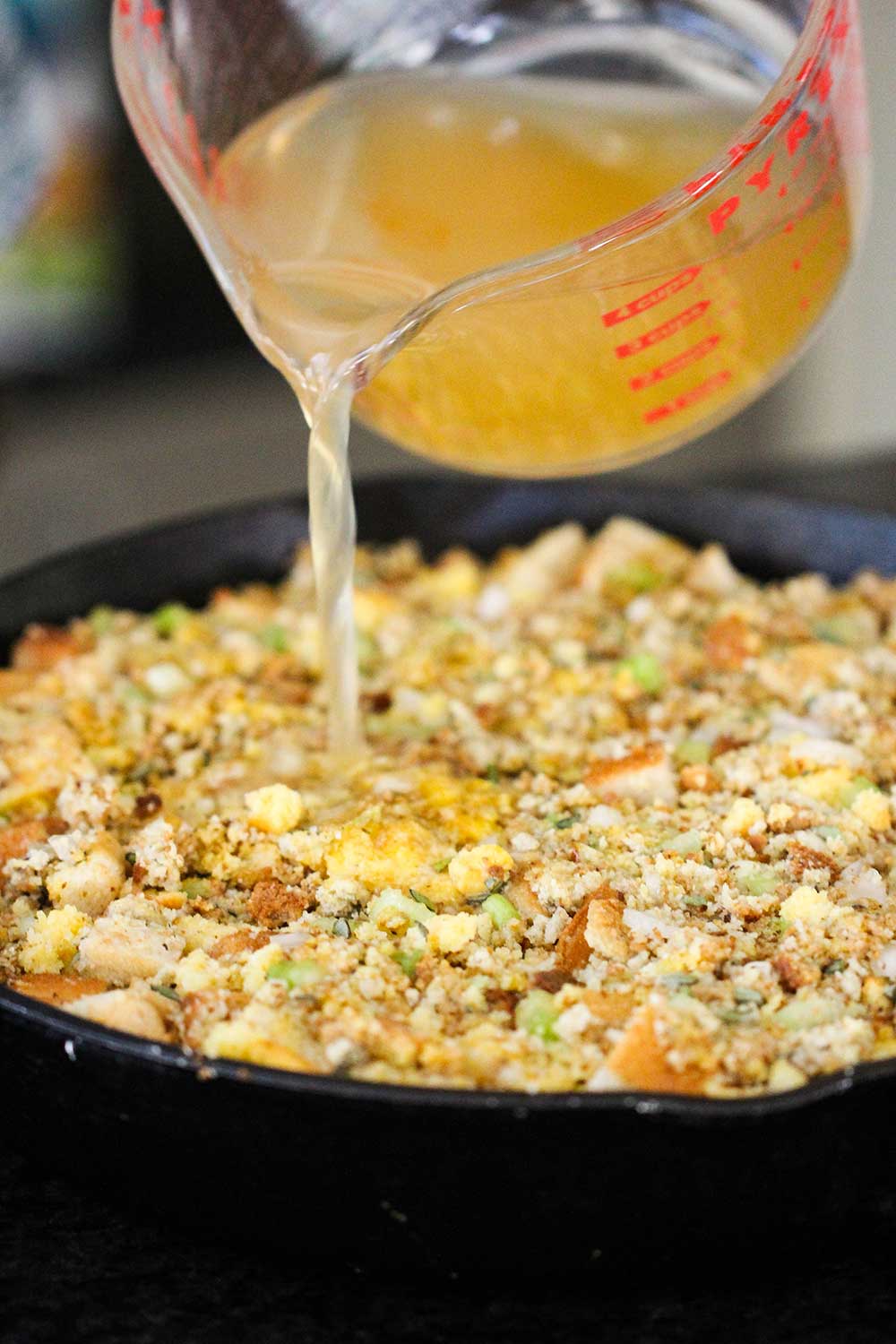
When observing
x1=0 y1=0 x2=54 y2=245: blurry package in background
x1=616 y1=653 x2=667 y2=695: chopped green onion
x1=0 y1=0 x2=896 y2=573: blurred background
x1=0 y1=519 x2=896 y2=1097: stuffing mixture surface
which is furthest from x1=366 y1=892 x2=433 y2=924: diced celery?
x1=0 y1=0 x2=54 y2=245: blurry package in background

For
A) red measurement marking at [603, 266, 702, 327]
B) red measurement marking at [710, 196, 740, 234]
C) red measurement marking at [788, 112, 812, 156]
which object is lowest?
red measurement marking at [603, 266, 702, 327]

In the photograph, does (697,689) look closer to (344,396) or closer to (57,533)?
(344,396)

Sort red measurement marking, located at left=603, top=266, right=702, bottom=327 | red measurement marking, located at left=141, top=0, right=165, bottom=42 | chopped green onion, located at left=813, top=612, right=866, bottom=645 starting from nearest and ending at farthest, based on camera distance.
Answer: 1. red measurement marking, located at left=603, top=266, right=702, bottom=327
2. red measurement marking, located at left=141, top=0, right=165, bottom=42
3. chopped green onion, located at left=813, top=612, right=866, bottom=645

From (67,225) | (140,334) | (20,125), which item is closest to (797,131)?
(20,125)

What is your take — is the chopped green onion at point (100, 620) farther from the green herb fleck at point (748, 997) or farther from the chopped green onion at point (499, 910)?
the green herb fleck at point (748, 997)

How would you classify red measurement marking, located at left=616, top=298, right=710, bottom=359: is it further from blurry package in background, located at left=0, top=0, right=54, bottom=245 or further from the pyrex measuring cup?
blurry package in background, located at left=0, top=0, right=54, bottom=245

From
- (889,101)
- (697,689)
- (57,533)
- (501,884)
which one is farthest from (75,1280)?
(889,101)
